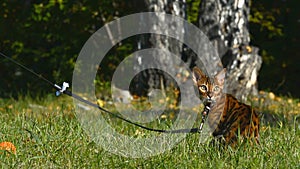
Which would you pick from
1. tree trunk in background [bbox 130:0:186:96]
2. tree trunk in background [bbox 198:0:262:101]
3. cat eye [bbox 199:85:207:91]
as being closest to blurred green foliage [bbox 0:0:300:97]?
tree trunk in background [bbox 130:0:186:96]

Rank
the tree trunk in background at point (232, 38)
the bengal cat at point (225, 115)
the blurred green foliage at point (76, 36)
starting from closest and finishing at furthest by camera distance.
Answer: the bengal cat at point (225, 115) → the tree trunk in background at point (232, 38) → the blurred green foliage at point (76, 36)

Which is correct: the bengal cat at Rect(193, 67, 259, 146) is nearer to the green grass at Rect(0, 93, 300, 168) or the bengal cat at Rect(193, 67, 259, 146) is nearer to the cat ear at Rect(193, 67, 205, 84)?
the cat ear at Rect(193, 67, 205, 84)

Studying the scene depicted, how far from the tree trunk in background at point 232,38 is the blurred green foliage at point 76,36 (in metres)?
2.26

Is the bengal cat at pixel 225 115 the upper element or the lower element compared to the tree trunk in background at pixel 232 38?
lower

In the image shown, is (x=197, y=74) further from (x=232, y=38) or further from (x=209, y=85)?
(x=232, y=38)

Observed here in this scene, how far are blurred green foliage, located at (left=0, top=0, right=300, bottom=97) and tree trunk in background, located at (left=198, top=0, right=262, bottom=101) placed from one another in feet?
7.41

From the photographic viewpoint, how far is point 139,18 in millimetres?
9797

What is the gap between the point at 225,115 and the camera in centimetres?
465

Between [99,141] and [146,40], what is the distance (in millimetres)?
5150

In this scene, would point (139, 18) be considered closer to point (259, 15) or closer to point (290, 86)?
point (259, 15)

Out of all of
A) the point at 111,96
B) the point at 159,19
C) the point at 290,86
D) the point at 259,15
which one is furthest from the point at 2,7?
the point at 290,86

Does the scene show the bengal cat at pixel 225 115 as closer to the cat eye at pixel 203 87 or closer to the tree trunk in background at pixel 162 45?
the cat eye at pixel 203 87

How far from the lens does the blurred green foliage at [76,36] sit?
11828mm

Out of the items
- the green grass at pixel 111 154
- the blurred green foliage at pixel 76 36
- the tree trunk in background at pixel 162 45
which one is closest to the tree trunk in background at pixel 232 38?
the tree trunk in background at pixel 162 45
